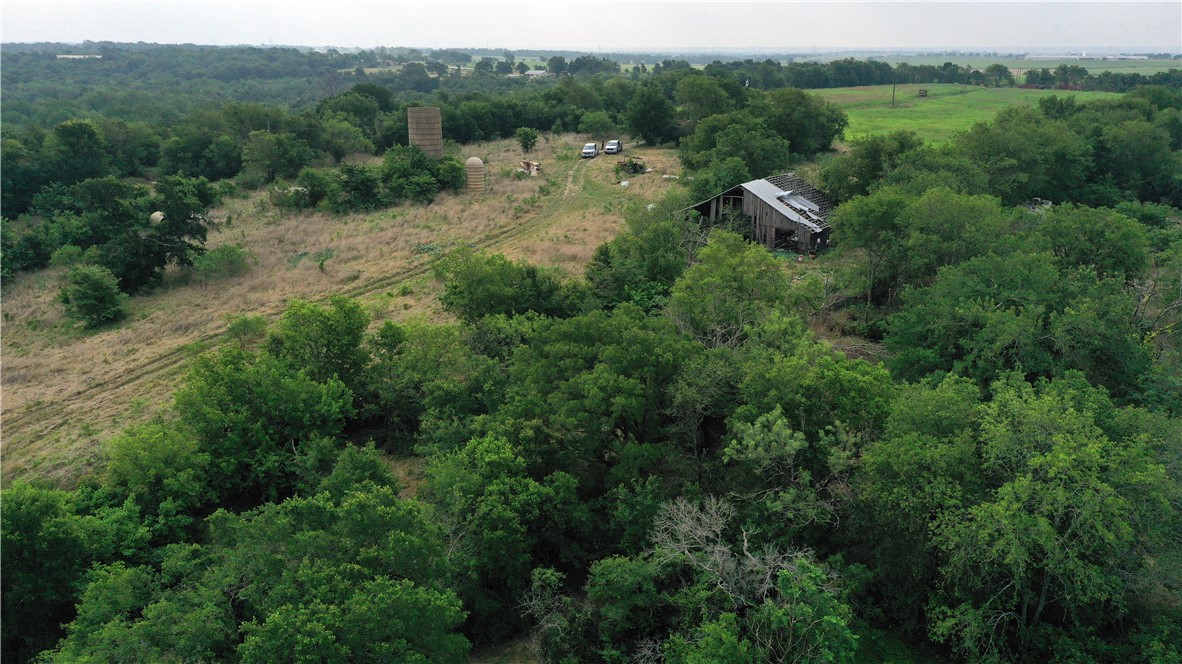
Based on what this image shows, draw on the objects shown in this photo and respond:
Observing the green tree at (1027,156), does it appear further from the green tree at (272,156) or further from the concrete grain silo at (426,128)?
the green tree at (272,156)

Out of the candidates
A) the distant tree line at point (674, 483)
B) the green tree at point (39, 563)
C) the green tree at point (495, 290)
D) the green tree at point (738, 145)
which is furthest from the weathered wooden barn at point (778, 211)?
the green tree at point (39, 563)

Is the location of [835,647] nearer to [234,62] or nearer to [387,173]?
[387,173]

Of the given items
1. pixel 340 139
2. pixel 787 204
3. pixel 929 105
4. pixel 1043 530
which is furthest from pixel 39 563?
pixel 929 105

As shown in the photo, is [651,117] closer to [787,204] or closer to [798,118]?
[798,118]

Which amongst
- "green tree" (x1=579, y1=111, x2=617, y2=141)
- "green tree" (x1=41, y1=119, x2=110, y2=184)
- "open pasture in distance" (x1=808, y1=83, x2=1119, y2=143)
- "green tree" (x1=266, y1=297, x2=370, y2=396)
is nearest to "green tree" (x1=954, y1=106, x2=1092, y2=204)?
"open pasture in distance" (x1=808, y1=83, x2=1119, y2=143)

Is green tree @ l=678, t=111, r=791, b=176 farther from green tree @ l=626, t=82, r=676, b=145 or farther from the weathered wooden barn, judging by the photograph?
green tree @ l=626, t=82, r=676, b=145
